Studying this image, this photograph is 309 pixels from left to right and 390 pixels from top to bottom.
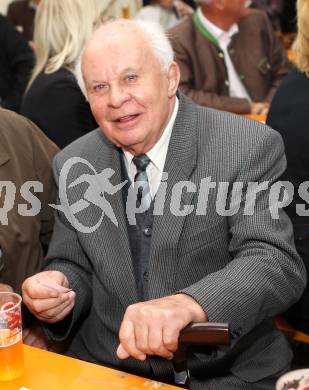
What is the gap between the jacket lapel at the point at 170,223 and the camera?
1687 mm

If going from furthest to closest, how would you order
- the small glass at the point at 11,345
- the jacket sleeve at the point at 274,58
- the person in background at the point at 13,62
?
the person in background at the point at 13,62
the jacket sleeve at the point at 274,58
the small glass at the point at 11,345

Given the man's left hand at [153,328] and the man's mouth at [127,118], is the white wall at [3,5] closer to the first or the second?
the man's mouth at [127,118]

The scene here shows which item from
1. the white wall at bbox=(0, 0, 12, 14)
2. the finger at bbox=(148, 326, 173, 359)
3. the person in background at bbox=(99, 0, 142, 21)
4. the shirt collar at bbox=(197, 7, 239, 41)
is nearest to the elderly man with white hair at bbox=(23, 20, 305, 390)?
the finger at bbox=(148, 326, 173, 359)

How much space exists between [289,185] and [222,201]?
0.47 m

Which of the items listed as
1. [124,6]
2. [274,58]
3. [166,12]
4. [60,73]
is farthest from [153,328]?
[124,6]

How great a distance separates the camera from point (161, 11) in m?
6.27

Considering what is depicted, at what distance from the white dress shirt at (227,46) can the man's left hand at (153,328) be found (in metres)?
2.68

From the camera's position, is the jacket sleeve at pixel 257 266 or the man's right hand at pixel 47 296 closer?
the jacket sleeve at pixel 257 266

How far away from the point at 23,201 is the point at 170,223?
65 cm

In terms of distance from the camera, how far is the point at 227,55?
3.76 metres

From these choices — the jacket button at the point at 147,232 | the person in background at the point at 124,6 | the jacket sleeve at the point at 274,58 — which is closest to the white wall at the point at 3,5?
the person in background at the point at 124,6

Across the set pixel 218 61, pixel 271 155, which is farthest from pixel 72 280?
pixel 218 61

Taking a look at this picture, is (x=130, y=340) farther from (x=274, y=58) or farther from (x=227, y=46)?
(x=274, y=58)

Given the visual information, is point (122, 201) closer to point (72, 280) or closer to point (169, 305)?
point (72, 280)
